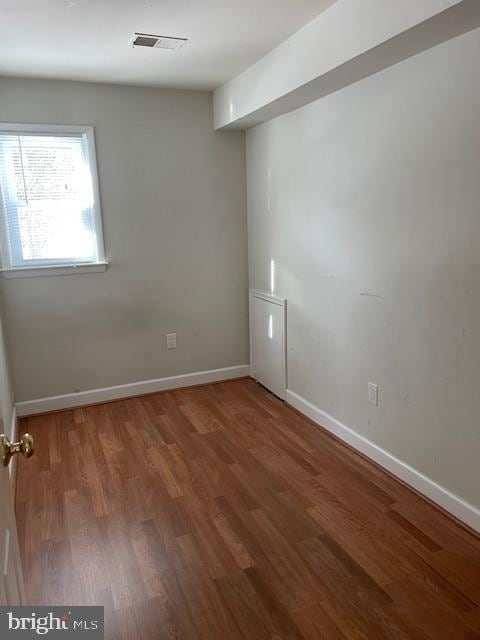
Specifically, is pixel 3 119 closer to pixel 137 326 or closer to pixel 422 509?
pixel 137 326

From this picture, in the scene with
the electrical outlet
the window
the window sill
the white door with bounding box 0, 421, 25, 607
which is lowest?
the electrical outlet

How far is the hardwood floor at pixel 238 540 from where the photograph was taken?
1.74 m

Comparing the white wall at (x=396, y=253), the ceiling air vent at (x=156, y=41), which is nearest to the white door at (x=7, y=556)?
the white wall at (x=396, y=253)

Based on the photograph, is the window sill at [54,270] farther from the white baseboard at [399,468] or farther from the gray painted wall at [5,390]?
the white baseboard at [399,468]

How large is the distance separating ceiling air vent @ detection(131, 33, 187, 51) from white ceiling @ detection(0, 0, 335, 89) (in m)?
0.05

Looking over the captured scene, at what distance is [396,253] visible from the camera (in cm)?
244

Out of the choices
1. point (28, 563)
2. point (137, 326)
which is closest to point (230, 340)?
point (137, 326)

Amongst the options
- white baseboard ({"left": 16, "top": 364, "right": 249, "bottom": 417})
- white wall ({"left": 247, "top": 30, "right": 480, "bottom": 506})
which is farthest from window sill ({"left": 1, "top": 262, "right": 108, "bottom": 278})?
white wall ({"left": 247, "top": 30, "right": 480, "bottom": 506})

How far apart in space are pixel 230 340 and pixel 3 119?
7.93 feet

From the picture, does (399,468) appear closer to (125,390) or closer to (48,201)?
(125,390)

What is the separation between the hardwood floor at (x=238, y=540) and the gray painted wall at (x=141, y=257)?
744mm

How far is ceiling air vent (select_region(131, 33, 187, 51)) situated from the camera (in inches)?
102

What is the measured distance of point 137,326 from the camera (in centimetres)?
388

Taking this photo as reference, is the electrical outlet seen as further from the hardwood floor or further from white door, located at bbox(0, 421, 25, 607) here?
white door, located at bbox(0, 421, 25, 607)
